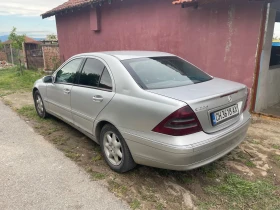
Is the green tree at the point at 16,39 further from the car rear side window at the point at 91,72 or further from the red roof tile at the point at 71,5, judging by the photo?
the car rear side window at the point at 91,72

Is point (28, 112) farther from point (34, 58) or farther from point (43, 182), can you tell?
point (34, 58)

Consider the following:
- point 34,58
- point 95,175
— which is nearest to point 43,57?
point 34,58

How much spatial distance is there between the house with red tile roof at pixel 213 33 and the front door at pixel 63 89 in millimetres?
3137

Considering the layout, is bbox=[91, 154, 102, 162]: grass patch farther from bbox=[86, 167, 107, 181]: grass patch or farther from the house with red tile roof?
the house with red tile roof

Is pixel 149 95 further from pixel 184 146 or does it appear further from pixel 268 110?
pixel 268 110

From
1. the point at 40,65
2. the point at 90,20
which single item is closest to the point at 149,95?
the point at 90,20

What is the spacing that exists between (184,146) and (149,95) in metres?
0.66

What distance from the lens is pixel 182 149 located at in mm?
2385

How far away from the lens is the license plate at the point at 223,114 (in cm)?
262

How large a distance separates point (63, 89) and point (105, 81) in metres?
1.24

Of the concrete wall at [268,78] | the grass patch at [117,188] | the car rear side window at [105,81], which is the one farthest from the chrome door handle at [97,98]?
the concrete wall at [268,78]

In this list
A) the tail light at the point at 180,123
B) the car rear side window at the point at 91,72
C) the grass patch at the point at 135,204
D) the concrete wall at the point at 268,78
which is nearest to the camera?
the tail light at the point at 180,123

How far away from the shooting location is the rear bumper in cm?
242

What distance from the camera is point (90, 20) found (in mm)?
10016
